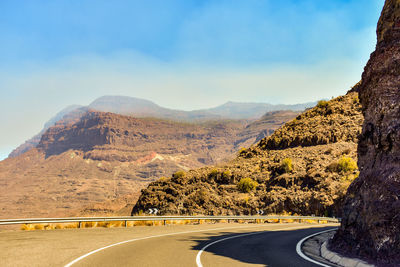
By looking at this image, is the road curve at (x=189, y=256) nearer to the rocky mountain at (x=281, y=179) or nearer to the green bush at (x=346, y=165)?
the rocky mountain at (x=281, y=179)

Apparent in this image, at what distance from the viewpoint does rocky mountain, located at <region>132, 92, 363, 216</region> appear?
3662cm

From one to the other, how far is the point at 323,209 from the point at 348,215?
2711cm

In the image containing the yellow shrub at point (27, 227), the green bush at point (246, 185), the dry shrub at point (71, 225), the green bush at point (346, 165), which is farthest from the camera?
the green bush at point (246, 185)

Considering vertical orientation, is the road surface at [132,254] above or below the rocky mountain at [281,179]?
below

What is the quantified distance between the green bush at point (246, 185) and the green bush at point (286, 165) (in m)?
4.12

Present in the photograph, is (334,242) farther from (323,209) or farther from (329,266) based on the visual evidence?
(323,209)

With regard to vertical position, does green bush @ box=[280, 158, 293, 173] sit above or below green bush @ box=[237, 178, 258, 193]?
above

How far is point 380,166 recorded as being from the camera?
9.43 meters

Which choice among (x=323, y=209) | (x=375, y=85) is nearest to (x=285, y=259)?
(x=375, y=85)

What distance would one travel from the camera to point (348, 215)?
378 inches

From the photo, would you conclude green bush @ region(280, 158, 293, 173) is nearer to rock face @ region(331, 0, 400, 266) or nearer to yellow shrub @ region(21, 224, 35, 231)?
rock face @ region(331, 0, 400, 266)

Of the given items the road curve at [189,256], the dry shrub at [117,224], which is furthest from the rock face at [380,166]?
the dry shrub at [117,224]

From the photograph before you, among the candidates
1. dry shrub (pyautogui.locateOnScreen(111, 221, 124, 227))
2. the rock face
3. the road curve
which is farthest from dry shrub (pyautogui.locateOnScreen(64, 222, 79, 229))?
the rock face

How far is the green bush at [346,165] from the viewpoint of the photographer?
37.8m
